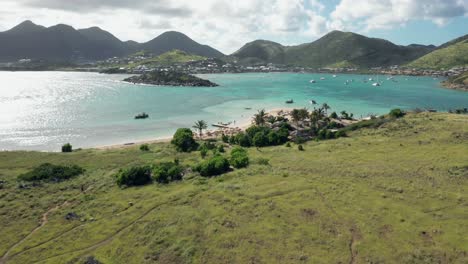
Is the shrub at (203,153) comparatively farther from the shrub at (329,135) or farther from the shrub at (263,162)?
the shrub at (329,135)

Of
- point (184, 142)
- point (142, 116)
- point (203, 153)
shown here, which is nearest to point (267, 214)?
point (203, 153)

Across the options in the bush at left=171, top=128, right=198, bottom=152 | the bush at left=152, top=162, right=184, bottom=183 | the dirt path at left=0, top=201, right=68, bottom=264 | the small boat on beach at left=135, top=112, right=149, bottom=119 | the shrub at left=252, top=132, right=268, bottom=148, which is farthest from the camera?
the small boat on beach at left=135, top=112, right=149, bottom=119

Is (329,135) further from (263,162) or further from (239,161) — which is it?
(239,161)

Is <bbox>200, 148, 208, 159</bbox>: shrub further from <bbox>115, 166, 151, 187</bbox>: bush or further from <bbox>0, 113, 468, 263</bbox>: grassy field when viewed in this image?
<bbox>115, 166, 151, 187</bbox>: bush

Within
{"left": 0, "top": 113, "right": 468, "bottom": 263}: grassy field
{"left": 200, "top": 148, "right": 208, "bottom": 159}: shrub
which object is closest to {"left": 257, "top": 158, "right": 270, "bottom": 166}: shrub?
{"left": 0, "top": 113, "right": 468, "bottom": 263}: grassy field

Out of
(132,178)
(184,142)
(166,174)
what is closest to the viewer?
(132,178)

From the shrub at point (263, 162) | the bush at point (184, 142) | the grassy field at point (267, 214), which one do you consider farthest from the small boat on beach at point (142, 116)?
the shrub at point (263, 162)
